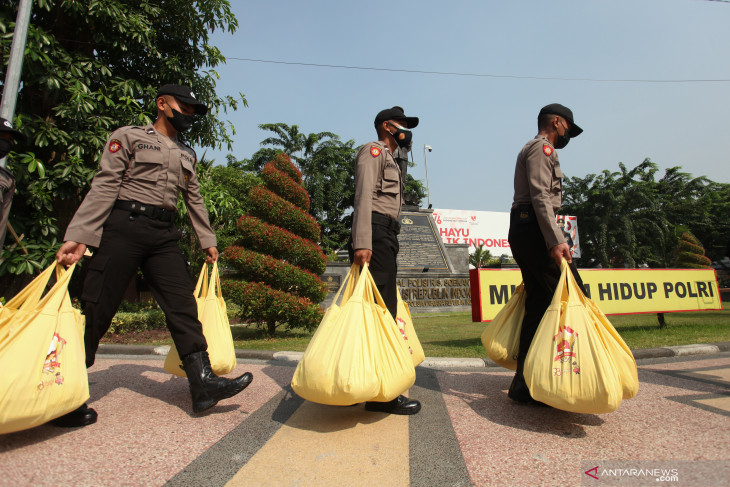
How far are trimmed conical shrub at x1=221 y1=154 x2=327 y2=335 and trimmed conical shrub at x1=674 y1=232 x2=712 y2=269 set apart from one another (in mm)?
23748

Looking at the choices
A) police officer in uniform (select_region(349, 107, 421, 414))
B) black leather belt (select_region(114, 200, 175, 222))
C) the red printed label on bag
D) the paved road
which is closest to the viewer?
the paved road

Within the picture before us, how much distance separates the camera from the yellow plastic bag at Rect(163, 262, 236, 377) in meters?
2.84

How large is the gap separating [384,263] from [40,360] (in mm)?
1884

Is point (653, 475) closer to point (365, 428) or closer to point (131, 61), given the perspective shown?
point (365, 428)

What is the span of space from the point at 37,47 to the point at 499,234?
44.2m

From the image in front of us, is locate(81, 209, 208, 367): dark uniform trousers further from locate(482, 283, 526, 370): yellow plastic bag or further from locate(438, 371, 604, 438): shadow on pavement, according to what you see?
locate(482, 283, 526, 370): yellow plastic bag

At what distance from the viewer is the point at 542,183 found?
2.78m

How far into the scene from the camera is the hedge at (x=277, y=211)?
7922 millimetres

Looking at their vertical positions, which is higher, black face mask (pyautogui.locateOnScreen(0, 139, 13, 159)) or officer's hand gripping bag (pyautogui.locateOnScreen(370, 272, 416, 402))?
black face mask (pyautogui.locateOnScreen(0, 139, 13, 159))

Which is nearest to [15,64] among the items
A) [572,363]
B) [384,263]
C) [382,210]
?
[382,210]

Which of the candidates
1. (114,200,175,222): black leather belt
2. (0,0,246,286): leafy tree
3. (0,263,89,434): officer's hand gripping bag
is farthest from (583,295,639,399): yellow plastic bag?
(0,0,246,286): leafy tree

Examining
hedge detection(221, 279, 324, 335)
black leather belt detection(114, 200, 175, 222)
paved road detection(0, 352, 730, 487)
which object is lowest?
paved road detection(0, 352, 730, 487)

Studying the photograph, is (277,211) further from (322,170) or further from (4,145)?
(322,170)

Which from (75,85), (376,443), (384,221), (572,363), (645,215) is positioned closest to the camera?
(376,443)
